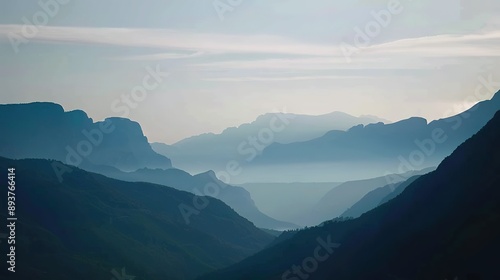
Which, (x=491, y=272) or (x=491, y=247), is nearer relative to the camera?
(x=491, y=272)

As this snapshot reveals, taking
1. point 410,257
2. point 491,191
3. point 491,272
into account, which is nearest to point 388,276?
point 410,257

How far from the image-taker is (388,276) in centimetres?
19600

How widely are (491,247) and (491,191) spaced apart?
46781mm

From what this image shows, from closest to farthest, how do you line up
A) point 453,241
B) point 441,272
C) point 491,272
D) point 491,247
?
point 491,272, point 491,247, point 441,272, point 453,241

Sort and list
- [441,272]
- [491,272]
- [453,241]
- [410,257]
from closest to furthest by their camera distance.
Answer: [491,272] → [441,272] → [453,241] → [410,257]

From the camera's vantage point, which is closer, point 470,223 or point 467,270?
point 467,270

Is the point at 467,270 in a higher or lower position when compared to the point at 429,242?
lower

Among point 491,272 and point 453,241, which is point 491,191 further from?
point 491,272

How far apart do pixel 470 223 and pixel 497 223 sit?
15.9 metres

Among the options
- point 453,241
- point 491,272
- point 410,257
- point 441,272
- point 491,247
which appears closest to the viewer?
point 491,272

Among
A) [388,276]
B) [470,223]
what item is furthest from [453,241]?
[388,276]

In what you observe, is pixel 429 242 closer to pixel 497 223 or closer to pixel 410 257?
pixel 410 257

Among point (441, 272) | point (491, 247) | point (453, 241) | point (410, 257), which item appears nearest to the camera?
point (491, 247)

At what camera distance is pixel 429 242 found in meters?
196
